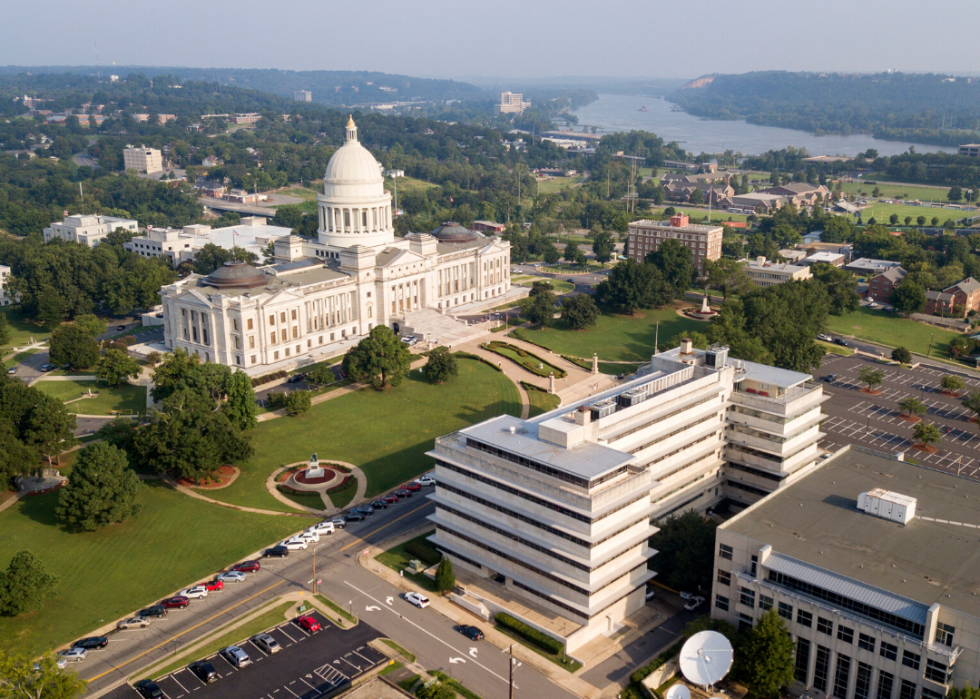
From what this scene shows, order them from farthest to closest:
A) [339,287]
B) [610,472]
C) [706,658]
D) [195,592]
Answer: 1. [339,287]
2. [195,592]
3. [610,472]
4. [706,658]

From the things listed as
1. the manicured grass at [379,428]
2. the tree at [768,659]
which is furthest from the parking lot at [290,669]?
the tree at [768,659]

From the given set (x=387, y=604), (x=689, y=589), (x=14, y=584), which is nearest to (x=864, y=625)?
(x=689, y=589)

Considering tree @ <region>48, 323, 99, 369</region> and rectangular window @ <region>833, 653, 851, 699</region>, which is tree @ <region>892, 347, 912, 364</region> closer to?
rectangular window @ <region>833, 653, 851, 699</region>

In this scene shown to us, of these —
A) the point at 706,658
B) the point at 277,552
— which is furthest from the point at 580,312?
the point at 706,658

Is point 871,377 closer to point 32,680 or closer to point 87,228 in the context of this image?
point 32,680

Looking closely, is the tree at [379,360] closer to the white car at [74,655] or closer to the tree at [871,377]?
the white car at [74,655]

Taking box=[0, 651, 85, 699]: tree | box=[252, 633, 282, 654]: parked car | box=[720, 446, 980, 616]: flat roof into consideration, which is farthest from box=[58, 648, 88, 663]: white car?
box=[720, 446, 980, 616]: flat roof

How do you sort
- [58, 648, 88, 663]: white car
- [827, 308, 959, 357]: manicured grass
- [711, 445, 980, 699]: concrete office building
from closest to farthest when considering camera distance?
[711, 445, 980, 699]: concrete office building
[58, 648, 88, 663]: white car
[827, 308, 959, 357]: manicured grass
